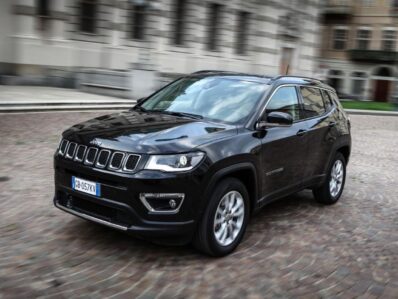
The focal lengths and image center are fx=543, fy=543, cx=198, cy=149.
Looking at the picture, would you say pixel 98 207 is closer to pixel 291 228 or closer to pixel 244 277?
pixel 244 277

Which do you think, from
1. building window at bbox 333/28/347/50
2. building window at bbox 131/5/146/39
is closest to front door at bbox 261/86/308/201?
building window at bbox 131/5/146/39

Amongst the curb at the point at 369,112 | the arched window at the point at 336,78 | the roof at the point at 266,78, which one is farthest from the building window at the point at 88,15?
the arched window at the point at 336,78

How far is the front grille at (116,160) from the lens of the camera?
4594 millimetres

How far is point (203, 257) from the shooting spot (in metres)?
5.03

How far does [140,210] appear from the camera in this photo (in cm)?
456

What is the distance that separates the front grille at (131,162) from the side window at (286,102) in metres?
1.78

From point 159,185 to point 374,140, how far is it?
12280mm

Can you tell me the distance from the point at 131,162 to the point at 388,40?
49749 mm

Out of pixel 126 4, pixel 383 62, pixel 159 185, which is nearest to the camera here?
pixel 159 185

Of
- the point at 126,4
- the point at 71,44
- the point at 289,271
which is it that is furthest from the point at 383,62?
the point at 289,271

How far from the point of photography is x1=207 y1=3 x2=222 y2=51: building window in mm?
30500

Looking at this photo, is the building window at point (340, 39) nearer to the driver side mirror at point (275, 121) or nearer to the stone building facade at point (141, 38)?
the stone building facade at point (141, 38)

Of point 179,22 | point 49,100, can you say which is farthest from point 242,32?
point 49,100

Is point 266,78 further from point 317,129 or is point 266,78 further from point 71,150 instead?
point 71,150
